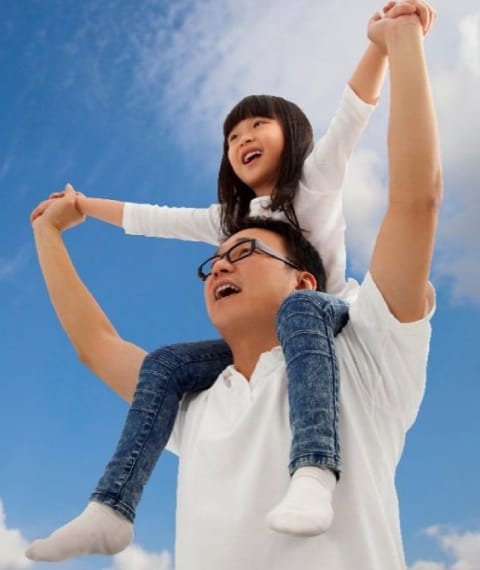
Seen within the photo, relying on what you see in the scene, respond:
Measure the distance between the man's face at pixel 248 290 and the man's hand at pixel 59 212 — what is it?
122 centimetres

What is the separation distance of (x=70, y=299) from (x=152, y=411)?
3.12 feet

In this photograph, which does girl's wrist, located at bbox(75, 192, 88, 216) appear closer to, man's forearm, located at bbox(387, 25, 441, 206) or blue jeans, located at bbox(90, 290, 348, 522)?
blue jeans, located at bbox(90, 290, 348, 522)

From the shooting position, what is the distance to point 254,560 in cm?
209

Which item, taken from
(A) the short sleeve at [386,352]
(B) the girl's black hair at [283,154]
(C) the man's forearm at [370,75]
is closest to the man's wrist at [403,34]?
(C) the man's forearm at [370,75]

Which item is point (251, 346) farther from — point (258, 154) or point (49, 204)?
point (49, 204)

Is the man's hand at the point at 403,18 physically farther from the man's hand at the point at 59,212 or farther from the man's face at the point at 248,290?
the man's hand at the point at 59,212

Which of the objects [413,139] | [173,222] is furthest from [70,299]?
[413,139]

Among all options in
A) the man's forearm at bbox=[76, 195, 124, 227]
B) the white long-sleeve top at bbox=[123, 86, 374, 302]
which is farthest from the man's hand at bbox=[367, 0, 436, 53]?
the man's forearm at bbox=[76, 195, 124, 227]

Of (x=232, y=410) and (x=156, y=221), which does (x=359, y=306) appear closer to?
(x=232, y=410)

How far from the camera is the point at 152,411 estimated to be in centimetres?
254

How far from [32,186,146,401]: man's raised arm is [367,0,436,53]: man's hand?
151cm

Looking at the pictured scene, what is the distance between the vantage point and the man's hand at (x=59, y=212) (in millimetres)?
3645

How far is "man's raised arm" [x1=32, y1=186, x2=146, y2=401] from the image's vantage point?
119 inches

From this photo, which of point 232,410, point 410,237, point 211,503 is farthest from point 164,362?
point 410,237
